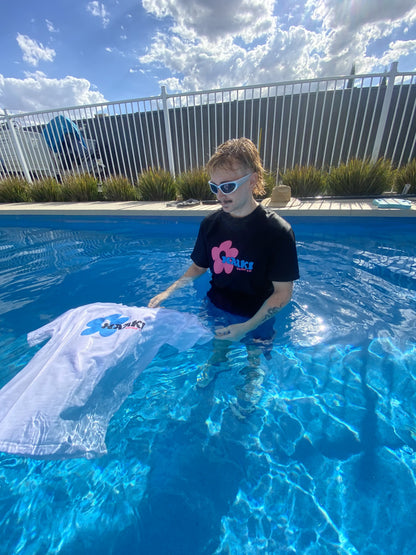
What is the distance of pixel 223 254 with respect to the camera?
5.74 ft

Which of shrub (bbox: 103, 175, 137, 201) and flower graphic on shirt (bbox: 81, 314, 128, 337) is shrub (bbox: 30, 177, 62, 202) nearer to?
shrub (bbox: 103, 175, 137, 201)

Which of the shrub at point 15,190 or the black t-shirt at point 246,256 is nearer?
the black t-shirt at point 246,256

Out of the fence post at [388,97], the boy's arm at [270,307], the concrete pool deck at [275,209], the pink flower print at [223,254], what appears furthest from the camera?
the fence post at [388,97]

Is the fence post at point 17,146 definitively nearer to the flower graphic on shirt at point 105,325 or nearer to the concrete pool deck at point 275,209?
the concrete pool deck at point 275,209

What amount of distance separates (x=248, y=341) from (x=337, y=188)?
552cm

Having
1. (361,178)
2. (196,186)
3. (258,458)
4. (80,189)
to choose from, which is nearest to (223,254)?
(258,458)

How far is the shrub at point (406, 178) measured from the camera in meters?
5.74

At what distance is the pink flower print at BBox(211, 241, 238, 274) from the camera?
1692 mm

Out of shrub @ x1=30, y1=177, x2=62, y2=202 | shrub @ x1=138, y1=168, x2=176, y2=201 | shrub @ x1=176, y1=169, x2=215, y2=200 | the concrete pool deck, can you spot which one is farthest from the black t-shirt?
shrub @ x1=30, y1=177, x2=62, y2=202

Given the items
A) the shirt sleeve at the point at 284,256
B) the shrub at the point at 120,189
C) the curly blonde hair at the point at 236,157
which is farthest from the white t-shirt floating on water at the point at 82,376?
the shrub at the point at 120,189

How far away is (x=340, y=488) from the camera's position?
4.33ft

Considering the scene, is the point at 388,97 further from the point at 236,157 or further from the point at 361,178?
the point at 236,157

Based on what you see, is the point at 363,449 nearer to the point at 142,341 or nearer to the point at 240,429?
the point at 240,429

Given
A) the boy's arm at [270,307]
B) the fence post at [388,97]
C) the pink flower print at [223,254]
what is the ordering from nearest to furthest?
the boy's arm at [270,307] < the pink flower print at [223,254] < the fence post at [388,97]
